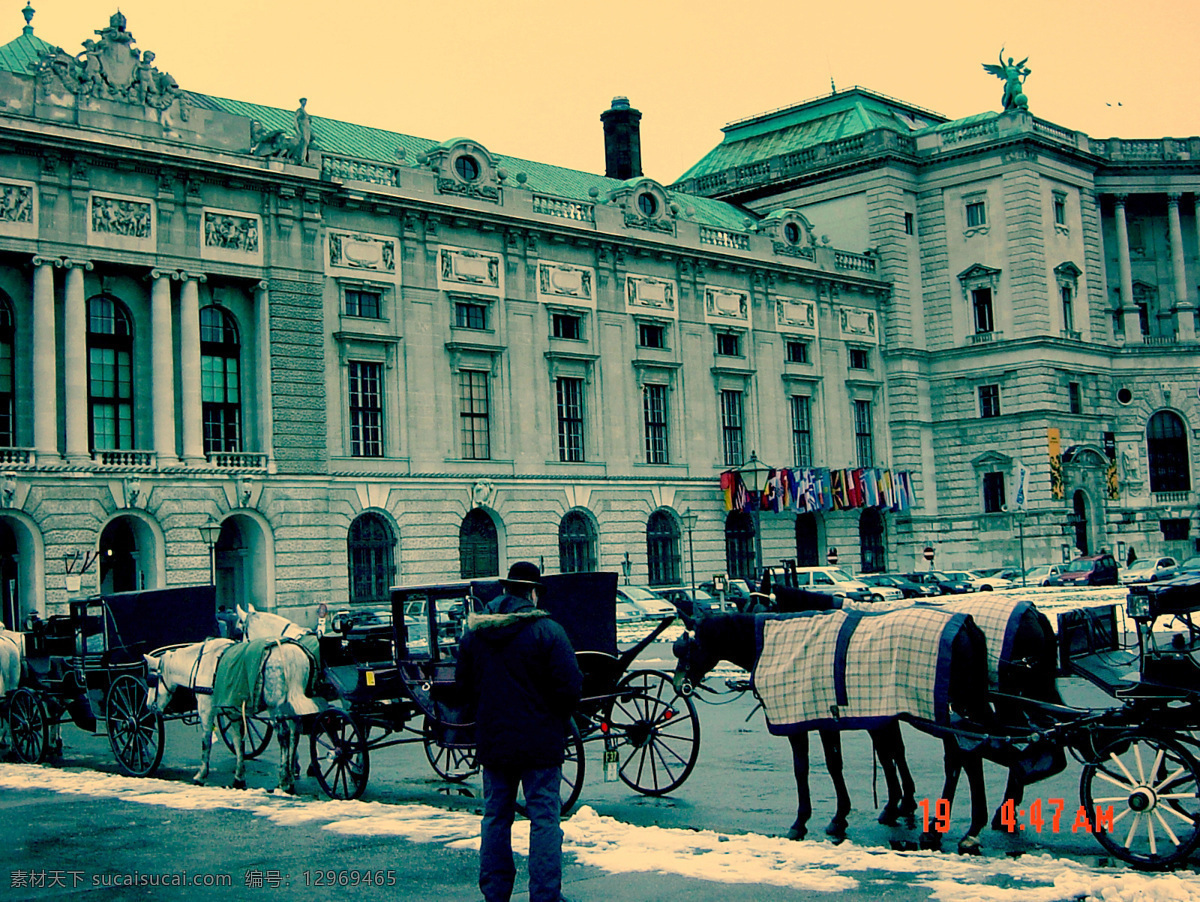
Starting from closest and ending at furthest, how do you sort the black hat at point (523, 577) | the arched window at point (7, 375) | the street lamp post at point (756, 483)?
the black hat at point (523, 577)
the arched window at point (7, 375)
the street lamp post at point (756, 483)

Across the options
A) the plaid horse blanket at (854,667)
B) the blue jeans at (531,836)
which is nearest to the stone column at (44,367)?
the plaid horse blanket at (854,667)

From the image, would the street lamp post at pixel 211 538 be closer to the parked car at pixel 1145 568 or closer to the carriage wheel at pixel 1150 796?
the carriage wheel at pixel 1150 796

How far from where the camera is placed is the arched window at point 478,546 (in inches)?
1902

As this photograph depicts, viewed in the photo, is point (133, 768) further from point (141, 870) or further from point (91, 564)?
point (91, 564)

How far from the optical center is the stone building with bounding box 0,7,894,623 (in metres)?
38.7

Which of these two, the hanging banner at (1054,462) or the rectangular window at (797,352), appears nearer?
the rectangular window at (797,352)

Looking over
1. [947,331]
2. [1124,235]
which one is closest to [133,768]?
[947,331]

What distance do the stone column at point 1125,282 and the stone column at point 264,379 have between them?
45836mm

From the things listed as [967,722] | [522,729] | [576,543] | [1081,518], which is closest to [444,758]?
[967,722]

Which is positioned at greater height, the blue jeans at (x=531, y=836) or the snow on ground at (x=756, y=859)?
the blue jeans at (x=531, y=836)

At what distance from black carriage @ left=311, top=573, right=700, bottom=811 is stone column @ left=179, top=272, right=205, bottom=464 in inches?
1030

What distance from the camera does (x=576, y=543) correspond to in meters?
51.9

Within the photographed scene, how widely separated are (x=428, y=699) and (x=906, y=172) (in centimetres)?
5646

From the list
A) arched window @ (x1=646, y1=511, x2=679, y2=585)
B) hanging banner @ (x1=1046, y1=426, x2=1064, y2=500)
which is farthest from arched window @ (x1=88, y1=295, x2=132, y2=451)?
hanging banner @ (x1=1046, y1=426, x2=1064, y2=500)
